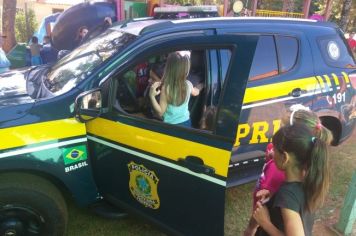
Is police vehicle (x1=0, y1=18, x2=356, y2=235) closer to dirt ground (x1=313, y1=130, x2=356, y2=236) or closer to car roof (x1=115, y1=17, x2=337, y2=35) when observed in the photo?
car roof (x1=115, y1=17, x2=337, y2=35)

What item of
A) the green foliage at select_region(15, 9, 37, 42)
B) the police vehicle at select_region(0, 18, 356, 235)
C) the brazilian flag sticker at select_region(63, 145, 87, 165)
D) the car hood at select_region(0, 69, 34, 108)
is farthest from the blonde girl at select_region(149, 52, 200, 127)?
the green foliage at select_region(15, 9, 37, 42)

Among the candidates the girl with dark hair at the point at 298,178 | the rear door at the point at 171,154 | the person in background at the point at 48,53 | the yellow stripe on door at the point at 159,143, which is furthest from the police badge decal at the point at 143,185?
the person in background at the point at 48,53

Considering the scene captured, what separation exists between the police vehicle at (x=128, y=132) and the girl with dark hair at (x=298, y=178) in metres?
0.38

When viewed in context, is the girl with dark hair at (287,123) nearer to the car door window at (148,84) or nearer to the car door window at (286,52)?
the car door window at (148,84)

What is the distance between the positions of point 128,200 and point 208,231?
0.68m

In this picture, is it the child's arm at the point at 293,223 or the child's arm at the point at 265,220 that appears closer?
the child's arm at the point at 293,223

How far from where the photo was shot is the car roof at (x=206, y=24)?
2574mm

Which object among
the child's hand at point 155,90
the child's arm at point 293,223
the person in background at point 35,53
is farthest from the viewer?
the person in background at point 35,53

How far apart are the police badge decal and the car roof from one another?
1.01 meters

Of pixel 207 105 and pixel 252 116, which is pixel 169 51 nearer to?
pixel 207 105

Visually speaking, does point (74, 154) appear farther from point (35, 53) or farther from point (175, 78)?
point (35, 53)

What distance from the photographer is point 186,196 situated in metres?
2.22

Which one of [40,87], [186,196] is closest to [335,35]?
[186,196]

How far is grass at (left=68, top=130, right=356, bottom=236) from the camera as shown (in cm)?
300
